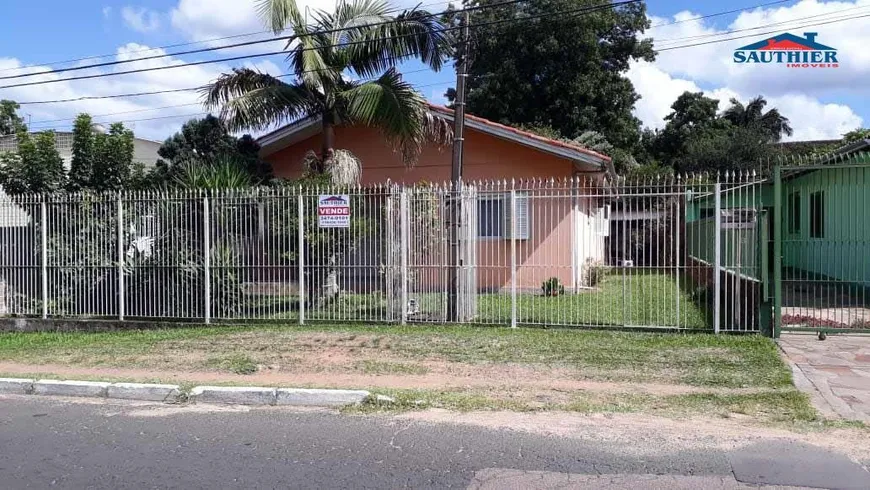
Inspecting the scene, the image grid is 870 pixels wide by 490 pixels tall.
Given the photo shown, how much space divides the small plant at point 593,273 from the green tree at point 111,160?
9.75 metres

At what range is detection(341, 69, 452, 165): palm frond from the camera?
14414 millimetres

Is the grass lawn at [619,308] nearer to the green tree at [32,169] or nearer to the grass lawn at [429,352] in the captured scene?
the grass lawn at [429,352]

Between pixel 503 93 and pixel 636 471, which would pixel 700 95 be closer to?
pixel 503 93

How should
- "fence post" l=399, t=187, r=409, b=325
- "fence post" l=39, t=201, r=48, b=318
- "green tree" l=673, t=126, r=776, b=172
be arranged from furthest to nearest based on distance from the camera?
"green tree" l=673, t=126, r=776, b=172
"fence post" l=39, t=201, r=48, b=318
"fence post" l=399, t=187, r=409, b=325

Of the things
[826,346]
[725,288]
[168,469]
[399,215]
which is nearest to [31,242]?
[399,215]

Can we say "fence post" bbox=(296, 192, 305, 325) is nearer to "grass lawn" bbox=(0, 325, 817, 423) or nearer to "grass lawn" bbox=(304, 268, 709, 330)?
"grass lawn" bbox=(304, 268, 709, 330)

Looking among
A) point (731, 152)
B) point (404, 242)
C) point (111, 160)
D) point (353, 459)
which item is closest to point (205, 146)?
point (111, 160)

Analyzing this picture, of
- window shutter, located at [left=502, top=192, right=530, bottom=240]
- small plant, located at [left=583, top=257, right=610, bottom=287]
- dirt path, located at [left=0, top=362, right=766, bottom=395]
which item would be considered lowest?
dirt path, located at [left=0, top=362, right=766, bottom=395]

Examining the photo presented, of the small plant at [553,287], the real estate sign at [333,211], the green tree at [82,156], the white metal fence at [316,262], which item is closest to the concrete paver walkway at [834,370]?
the white metal fence at [316,262]

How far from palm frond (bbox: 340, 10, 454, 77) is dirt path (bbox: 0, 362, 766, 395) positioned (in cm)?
787

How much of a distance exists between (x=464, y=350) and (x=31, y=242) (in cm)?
881

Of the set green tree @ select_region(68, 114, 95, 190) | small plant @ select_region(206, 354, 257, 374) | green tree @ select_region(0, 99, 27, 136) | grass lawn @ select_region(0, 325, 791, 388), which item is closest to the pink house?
green tree @ select_region(68, 114, 95, 190)

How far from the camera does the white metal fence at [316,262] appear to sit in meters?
11.5

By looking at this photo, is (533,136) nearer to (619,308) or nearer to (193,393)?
(619,308)
